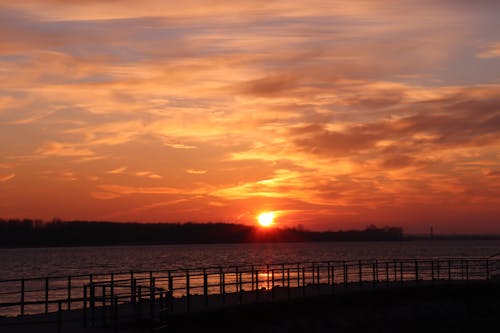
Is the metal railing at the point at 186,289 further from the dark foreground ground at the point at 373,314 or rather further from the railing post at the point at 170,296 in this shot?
the dark foreground ground at the point at 373,314

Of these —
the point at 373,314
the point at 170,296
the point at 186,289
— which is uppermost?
the point at 170,296

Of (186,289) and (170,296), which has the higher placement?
(170,296)

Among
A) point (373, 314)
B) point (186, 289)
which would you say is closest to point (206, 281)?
point (186, 289)

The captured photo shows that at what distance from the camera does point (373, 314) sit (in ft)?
109

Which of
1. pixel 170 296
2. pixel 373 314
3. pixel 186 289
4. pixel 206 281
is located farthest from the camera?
pixel 373 314

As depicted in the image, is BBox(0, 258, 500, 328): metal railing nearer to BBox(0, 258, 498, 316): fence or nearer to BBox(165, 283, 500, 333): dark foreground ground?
BBox(0, 258, 498, 316): fence

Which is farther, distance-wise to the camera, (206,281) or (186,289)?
(186,289)

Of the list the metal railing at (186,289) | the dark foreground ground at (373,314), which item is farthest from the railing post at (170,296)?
the dark foreground ground at (373,314)

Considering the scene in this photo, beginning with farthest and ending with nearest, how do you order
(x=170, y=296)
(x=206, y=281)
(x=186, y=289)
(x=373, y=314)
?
(x=373, y=314) < (x=186, y=289) < (x=206, y=281) < (x=170, y=296)

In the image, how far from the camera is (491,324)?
112 ft

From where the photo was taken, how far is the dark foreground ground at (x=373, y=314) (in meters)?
26.7

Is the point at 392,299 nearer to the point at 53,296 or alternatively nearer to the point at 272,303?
the point at 272,303

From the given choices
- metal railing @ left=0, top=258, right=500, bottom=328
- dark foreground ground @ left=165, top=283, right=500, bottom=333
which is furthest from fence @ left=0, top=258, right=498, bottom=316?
dark foreground ground @ left=165, top=283, right=500, bottom=333

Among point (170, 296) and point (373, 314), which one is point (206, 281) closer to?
point (170, 296)
